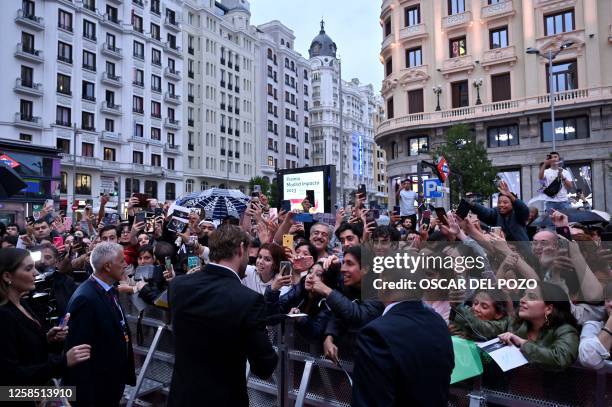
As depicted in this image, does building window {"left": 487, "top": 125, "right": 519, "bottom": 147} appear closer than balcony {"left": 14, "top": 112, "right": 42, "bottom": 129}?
Yes

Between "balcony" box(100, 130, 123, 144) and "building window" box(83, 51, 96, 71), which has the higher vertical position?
"building window" box(83, 51, 96, 71)

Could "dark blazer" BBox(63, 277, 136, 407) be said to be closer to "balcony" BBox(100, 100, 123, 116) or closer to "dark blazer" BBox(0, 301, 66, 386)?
"dark blazer" BBox(0, 301, 66, 386)

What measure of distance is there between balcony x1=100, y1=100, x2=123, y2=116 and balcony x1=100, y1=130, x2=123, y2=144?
200 cm

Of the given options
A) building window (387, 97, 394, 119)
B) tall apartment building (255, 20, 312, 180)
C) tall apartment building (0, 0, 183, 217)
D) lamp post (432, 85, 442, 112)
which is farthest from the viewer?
tall apartment building (255, 20, 312, 180)

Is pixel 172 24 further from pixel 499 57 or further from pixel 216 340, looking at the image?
pixel 216 340

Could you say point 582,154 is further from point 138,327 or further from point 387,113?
point 138,327

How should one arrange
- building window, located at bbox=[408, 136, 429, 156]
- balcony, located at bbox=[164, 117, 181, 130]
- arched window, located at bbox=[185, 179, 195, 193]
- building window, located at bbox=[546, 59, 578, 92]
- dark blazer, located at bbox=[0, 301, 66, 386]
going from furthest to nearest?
arched window, located at bbox=[185, 179, 195, 193], balcony, located at bbox=[164, 117, 181, 130], building window, located at bbox=[408, 136, 429, 156], building window, located at bbox=[546, 59, 578, 92], dark blazer, located at bbox=[0, 301, 66, 386]

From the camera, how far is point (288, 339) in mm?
4723

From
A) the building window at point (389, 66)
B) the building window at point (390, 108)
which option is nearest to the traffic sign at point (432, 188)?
the building window at point (390, 108)

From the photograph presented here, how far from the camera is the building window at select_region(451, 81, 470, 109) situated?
35750mm

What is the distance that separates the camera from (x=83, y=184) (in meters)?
46.8

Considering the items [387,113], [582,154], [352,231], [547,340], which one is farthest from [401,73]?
[547,340]

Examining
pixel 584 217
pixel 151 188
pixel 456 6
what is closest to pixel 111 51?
pixel 151 188

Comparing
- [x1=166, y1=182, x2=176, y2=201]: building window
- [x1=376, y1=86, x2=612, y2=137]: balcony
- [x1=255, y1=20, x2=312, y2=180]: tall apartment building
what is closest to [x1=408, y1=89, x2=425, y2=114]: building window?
[x1=376, y1=86, x2=612, y2=137]: balcony
